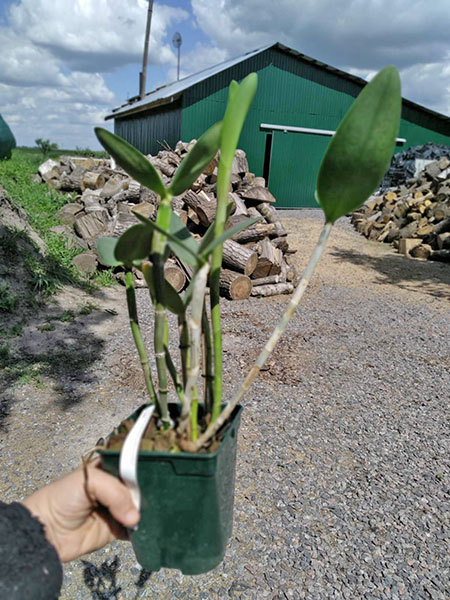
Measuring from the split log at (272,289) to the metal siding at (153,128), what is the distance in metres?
5.98

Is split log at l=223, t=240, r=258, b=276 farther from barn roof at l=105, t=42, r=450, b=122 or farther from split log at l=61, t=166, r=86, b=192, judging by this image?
barn roof at l=105, t=42, r=450, b=122

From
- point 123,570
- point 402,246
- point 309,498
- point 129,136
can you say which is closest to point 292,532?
point 309,498

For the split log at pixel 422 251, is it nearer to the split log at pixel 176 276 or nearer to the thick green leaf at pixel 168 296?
the split log at pixel 176 276

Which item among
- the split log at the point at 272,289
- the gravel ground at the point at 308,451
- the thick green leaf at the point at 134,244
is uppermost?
the thick green leaf at the point at 134,244

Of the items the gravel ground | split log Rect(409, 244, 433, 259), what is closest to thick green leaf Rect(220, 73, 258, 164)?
the gravel ground

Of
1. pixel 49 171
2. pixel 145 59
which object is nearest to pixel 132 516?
pixel 49 171

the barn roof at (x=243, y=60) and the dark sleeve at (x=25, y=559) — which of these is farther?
the barn roof at (x=243, y=60)

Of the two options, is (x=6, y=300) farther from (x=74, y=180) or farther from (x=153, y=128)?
(x=153, y=128)

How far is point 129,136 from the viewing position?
1512 cm

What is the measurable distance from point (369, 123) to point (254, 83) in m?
0.20

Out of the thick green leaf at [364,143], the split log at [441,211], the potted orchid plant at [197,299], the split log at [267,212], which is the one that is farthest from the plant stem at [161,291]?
the split log at [441,211]

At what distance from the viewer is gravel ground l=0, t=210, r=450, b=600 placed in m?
1.93

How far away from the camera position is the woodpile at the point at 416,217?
8.53 m

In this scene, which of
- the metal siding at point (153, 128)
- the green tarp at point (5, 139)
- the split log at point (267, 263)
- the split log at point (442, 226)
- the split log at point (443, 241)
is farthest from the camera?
the metal siding at point (153, 128)
